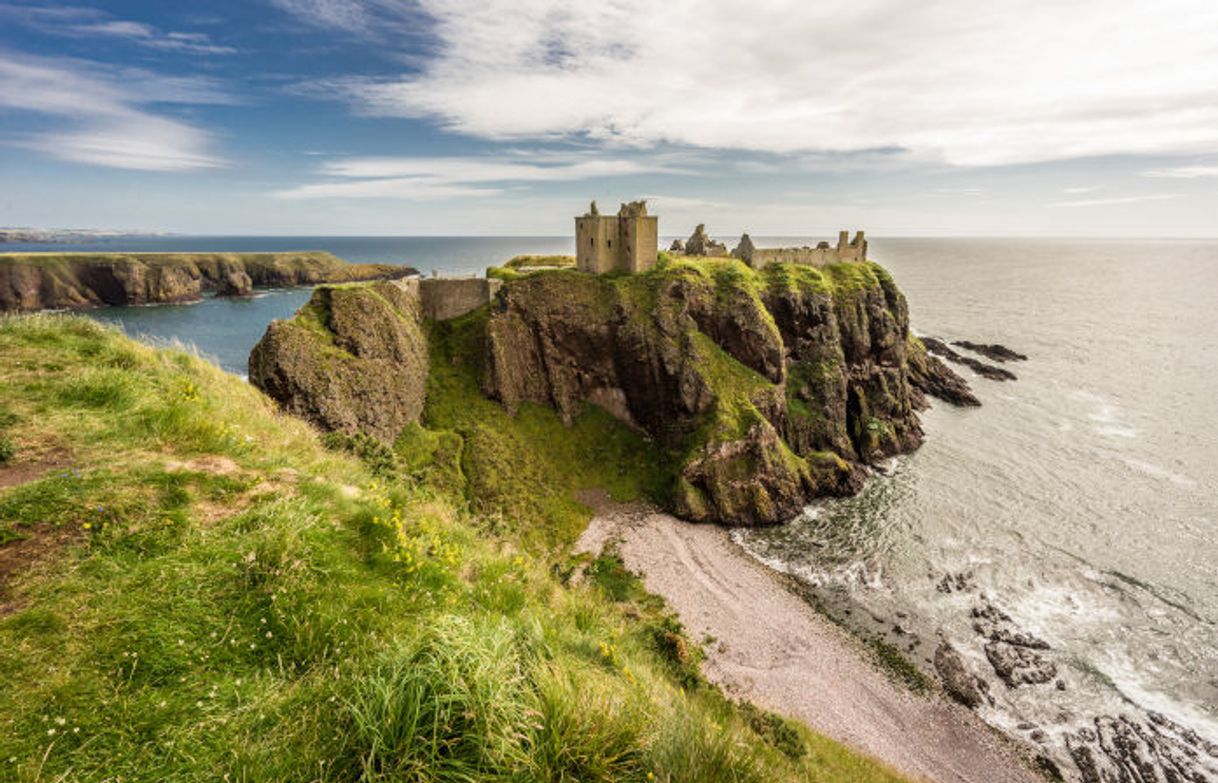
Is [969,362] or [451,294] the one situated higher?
[451,294]

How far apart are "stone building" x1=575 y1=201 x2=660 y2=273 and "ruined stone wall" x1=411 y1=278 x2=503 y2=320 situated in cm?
1061

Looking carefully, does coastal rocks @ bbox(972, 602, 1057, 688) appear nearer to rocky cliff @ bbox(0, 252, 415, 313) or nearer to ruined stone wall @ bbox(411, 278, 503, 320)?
ruined stone wall @ bbox(411, 278, 503, 320)

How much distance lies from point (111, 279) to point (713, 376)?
483ft

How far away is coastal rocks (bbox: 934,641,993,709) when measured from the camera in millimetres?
29406

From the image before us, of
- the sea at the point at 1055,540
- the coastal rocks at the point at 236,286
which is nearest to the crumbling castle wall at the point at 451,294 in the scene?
the sea at the point at 1055,540

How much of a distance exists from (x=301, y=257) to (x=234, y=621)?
8291 inches

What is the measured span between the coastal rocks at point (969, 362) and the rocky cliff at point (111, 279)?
148m

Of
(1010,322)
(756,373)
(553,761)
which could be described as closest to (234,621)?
(553,761)

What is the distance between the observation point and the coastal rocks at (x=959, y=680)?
96.5ft

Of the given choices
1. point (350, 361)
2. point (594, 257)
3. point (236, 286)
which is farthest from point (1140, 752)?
point (236, 286)

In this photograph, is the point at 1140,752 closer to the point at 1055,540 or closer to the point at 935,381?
the point at 1055,540

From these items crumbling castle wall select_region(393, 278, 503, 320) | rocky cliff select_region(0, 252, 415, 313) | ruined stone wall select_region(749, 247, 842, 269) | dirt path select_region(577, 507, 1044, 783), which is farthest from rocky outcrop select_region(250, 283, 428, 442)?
rocky cliff select_region(0, 252, 415, 313)

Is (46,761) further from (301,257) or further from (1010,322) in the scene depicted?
(301,257)

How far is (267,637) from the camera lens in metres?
5.36
